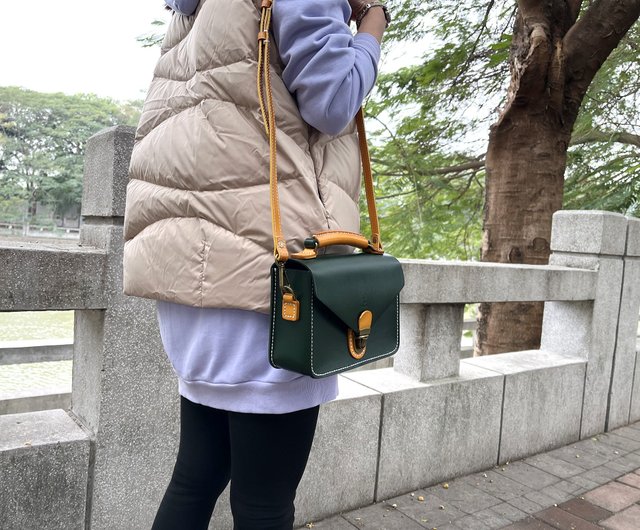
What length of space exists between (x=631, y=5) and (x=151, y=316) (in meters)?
4.81

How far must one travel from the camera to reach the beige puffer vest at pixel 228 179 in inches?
48.3

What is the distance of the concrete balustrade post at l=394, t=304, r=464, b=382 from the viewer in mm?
3008

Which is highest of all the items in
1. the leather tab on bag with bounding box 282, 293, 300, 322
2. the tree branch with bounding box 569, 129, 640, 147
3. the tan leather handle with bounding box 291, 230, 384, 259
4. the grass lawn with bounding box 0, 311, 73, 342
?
the tree branch with bounding box 569, 129, 640, 147

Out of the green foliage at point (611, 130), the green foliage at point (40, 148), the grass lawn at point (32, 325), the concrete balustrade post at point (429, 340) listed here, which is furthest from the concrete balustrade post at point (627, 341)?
the green foliage at point (40, 148)

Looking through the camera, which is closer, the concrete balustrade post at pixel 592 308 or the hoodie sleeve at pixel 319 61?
the hoodie sleeve at pixel 319 61

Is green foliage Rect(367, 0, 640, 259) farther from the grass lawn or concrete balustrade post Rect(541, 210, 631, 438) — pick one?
the grass lawn

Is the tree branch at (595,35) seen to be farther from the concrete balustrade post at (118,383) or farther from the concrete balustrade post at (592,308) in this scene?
the concrete balustrade post at (118,383)

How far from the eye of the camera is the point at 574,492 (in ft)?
10.3

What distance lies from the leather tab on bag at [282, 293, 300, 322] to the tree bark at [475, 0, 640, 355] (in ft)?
14.0

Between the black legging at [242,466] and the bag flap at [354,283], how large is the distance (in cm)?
27

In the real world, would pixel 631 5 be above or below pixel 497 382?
above

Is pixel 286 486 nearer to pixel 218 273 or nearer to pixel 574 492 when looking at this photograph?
pixel 218 273

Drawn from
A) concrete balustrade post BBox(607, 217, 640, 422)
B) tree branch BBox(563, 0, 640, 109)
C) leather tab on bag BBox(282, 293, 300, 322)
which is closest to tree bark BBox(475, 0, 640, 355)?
tree branch BBox(563, 0, 640, 109)

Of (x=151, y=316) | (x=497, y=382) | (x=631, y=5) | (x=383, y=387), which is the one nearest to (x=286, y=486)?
(x=151, y=316)
